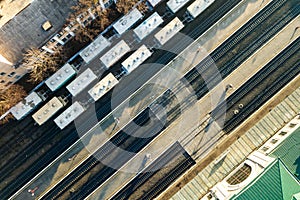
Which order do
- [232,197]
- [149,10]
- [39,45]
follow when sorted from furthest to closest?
[149,10]
[39,45]
[232,197]

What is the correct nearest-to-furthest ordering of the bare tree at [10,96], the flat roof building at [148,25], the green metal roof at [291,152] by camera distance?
the green metal roof at [291,152] < the bare tree at [10,96] < the flat roof building at [148,25]

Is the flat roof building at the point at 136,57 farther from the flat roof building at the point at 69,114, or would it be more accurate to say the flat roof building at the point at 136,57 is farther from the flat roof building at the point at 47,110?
the flat roof building at the point at 47,110

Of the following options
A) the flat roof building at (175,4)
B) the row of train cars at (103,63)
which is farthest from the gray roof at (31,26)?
the flat roof building at (175,4)

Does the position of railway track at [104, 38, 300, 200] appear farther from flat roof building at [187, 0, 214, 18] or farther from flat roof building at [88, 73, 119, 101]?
flat roof building at [88, 73, 119, 101]

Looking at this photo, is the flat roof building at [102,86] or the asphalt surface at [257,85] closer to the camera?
the flat roof building at [102,86]

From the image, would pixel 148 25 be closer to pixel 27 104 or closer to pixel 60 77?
pixel 60 77

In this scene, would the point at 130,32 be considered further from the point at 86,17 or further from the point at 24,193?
the point at 24,193

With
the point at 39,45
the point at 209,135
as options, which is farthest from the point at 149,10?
the point at 209,135

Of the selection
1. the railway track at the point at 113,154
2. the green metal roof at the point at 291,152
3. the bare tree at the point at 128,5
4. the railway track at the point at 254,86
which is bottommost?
the green metal roof at the point at 291,152
